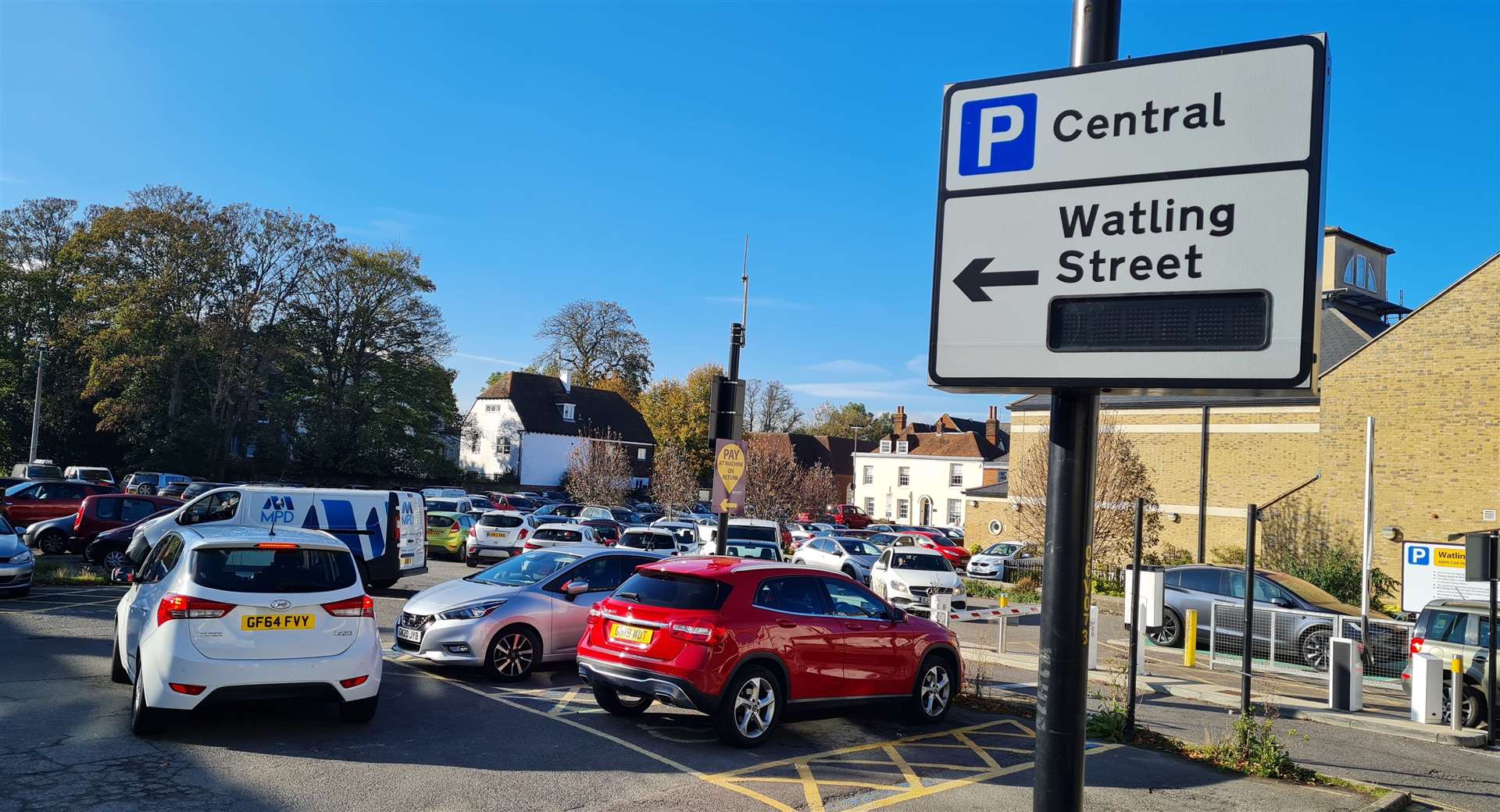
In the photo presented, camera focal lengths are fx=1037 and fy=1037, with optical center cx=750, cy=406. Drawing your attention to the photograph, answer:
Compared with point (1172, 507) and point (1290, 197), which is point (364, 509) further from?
point (1172, 507)

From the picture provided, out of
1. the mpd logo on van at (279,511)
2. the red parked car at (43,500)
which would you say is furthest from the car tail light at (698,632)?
the red parked car at (43,500)

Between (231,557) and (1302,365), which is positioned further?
(231,557)

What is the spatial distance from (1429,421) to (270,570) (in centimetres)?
3127

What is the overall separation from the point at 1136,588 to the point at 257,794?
8.88 meters

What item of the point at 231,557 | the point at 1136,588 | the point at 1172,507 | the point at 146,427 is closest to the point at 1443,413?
the point at 1172,507

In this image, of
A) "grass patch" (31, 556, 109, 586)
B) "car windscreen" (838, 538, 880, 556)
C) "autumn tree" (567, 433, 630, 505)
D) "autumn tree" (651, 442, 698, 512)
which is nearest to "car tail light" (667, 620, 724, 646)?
"grass patch" (31, 556, 109, 586)

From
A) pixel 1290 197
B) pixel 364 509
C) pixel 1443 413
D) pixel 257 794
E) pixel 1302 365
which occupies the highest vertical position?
pixel 1443 413

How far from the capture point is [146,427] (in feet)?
175

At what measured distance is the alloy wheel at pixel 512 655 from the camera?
1177cm

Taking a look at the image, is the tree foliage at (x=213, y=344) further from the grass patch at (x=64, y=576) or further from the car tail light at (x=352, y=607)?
the car tail light at (x=352, y=607)

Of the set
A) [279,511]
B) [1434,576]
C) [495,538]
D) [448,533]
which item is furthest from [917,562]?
[279,511]

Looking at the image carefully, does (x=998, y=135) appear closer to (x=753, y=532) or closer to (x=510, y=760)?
(x=510, y=760)

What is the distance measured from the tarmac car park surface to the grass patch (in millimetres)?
8141

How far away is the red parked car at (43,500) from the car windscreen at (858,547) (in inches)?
814
